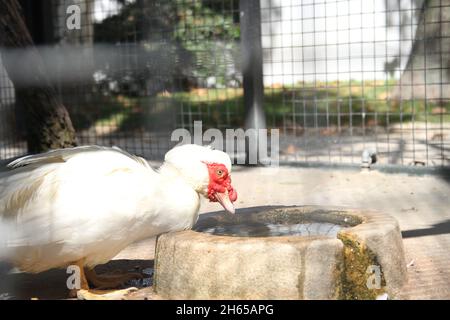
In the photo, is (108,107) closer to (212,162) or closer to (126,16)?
(126,16)

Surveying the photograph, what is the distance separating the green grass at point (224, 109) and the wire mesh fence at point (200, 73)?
2 centimetres

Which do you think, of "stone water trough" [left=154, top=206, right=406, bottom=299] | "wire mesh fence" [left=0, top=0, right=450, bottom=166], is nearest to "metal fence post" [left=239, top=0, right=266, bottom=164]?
"wire mesh fence" [left=0, top=0, right=450, bottom=166]

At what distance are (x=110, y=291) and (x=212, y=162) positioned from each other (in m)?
0.64

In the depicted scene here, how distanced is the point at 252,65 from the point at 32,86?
1.72m

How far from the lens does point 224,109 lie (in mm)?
8203

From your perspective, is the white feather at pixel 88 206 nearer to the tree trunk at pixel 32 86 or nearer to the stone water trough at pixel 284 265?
the stone water trough at pixel 284 265

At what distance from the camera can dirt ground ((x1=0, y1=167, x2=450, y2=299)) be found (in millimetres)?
2857

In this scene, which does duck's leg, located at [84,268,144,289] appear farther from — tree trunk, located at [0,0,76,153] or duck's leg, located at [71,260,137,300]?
tree trunk, located at [0,0,76,153]

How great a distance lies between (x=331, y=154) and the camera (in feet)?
20.2

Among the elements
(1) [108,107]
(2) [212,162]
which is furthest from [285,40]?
(2) [212,162]

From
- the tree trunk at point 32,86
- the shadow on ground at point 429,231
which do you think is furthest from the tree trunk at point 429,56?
the tree trunk at point 32,86

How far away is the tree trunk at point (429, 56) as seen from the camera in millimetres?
5852

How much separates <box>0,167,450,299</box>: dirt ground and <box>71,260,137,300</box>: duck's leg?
0.21 feet

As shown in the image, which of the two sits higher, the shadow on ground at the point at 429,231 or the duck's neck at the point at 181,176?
the duck's neck at the point at 181,176
